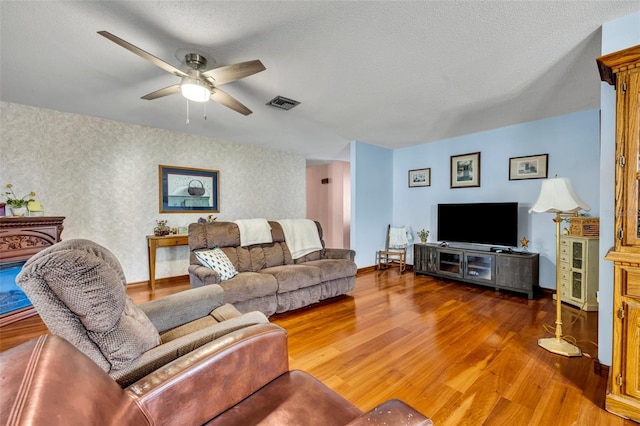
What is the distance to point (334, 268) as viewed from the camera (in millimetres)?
3303

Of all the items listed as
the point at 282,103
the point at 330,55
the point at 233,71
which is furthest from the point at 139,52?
the point at 282,103

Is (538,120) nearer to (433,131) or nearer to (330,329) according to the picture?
(433,131)

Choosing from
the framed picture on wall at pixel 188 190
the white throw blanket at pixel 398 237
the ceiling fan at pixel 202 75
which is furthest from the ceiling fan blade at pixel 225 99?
the white throw blanket at pixel 398 237

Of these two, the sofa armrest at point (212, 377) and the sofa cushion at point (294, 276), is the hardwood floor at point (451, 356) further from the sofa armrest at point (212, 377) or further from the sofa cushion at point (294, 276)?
the sofa armrest at point (212, 377)

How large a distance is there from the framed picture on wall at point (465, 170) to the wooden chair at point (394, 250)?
1205 millimetres

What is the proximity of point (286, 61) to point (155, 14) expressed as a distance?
910 mm

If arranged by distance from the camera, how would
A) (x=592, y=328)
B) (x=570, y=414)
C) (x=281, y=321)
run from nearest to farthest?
(x=570, y=414)
(x=592, y=328)
(x=281, y=321)

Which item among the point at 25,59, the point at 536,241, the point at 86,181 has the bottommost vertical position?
the point at 536,241

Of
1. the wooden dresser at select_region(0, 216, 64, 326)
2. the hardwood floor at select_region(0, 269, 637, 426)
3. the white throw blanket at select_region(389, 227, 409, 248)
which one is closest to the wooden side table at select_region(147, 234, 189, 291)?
the hardwood floor at select_region(0, 269, 637, 426)

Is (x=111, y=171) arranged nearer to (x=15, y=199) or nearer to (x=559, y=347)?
(x=15, y=199)

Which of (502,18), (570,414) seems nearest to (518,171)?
(502,18)

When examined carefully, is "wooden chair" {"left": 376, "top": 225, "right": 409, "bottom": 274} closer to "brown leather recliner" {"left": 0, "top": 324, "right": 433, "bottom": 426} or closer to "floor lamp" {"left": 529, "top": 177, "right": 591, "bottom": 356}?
"floor lamp" {"left": 529, "top": 177, "right": 591, "bottom": 356}

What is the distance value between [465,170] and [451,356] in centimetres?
319

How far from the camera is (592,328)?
8.27 feet
